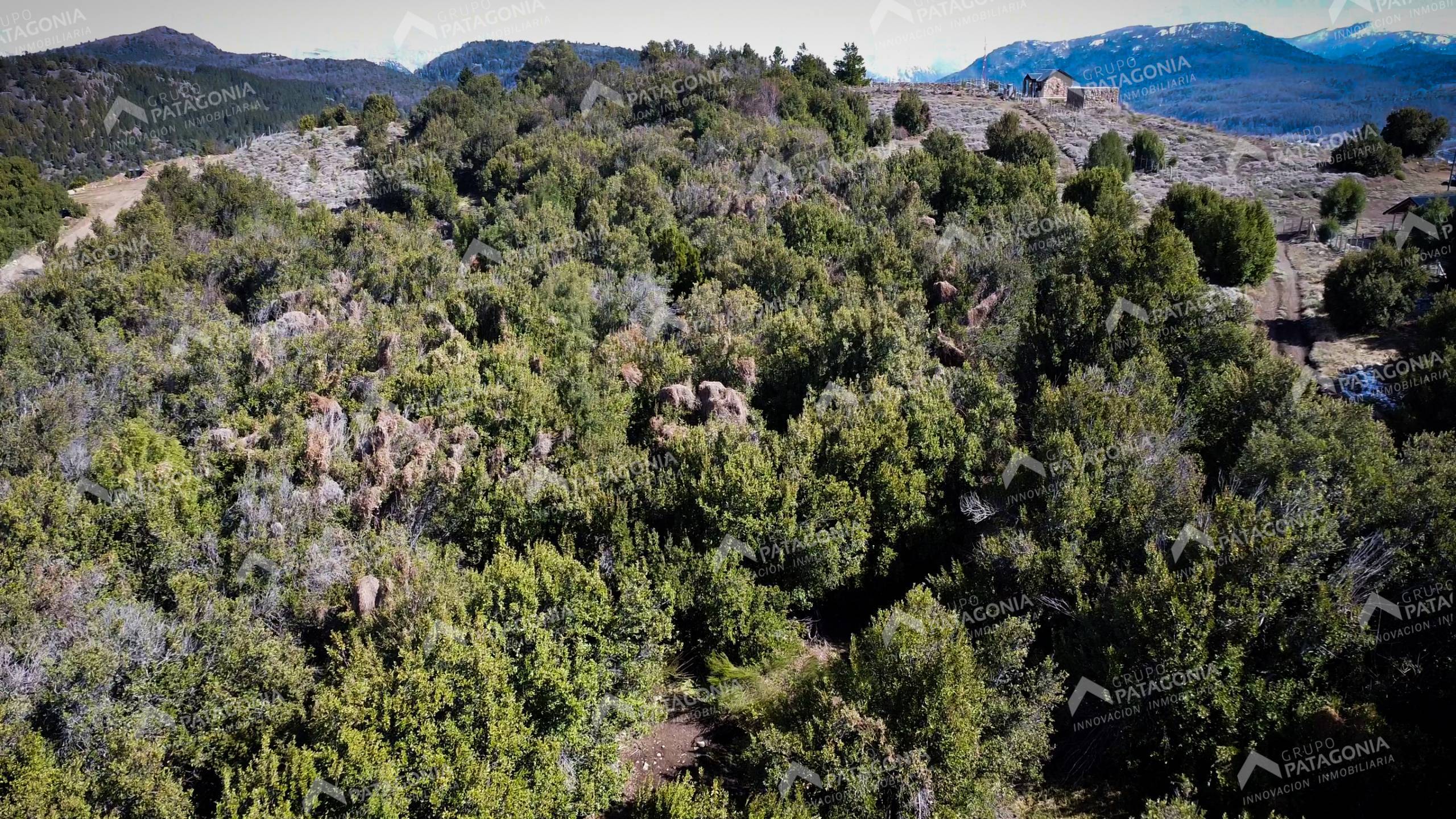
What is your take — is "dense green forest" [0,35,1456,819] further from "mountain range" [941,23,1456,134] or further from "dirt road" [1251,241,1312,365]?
"mountain range" [941,23,1456,134]

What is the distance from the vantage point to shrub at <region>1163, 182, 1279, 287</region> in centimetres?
3878

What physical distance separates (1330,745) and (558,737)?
1479cm

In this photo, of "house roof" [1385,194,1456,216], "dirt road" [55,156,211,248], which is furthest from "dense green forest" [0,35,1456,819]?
"dirt road" [55,156,211,248]

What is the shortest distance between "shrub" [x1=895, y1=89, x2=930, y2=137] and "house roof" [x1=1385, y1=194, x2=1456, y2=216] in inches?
1398

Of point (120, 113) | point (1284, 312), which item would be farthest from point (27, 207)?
point (120, 113)

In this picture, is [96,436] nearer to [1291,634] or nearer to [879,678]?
[879,678]

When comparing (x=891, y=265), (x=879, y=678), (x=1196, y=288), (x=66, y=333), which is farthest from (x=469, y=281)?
(x=1196, y=288)

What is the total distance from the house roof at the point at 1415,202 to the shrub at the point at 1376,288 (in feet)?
48.5

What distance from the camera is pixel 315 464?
828 inches

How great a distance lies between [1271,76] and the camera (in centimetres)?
15212

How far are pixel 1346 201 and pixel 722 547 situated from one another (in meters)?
52.7

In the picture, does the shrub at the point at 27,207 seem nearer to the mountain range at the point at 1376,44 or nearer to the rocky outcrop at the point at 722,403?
the rocky outcrop at the point at 722,403

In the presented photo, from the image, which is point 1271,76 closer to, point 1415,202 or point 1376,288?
point 1415,202

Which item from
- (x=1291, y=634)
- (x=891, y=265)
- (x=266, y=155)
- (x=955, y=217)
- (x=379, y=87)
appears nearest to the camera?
(x=1291, y=634)
